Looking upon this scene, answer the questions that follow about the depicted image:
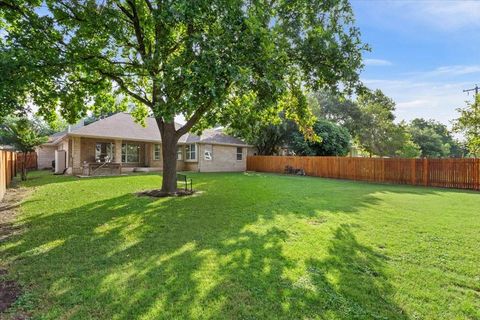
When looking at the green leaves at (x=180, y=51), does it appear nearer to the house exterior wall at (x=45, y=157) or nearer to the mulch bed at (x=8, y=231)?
the mulch bed at (x=8, y=231)

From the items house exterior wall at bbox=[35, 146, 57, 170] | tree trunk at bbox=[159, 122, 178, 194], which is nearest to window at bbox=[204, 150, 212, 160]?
tree trunk at bbox=[159, 122, 178, 194]

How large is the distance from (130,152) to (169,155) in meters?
12.8

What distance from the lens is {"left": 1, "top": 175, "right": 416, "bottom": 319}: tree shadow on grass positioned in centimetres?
296

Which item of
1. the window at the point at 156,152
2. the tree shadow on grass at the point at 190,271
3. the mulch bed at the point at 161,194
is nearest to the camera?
the tree shadow on grass at the point at 190,271

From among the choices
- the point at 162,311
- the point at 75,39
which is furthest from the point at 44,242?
the point at 75,39

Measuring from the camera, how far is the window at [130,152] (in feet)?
70.2

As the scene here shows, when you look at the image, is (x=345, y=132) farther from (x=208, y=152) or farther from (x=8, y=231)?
(x=8, y=231)

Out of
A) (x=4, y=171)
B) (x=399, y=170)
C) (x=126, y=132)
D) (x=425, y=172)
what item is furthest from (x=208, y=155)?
(x=425, y=172)

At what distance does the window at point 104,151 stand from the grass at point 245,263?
1307 centimetres

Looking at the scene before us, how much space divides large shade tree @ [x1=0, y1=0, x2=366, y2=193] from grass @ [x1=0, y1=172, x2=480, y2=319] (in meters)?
3.07

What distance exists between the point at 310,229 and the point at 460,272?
2.60 m

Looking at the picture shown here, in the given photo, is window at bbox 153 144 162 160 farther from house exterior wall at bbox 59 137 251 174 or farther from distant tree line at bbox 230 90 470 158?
distant tree line at bbox 230 90 470 158

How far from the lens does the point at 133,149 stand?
72.2ft

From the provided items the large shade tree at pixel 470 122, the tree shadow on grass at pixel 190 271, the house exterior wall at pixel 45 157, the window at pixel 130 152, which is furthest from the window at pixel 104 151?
the large shade tree at pixel 470 122
